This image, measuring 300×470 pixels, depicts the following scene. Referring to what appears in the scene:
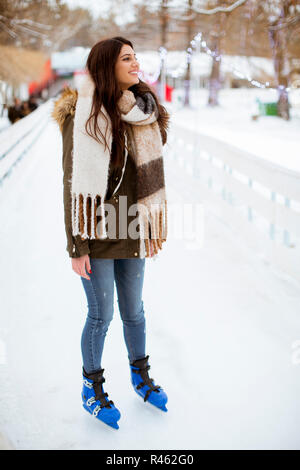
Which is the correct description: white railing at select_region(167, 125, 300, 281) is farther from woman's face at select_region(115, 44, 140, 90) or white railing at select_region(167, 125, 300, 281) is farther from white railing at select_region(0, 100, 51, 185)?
white railing at select_region(0, 100, 51, 185)

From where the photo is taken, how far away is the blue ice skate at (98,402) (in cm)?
211

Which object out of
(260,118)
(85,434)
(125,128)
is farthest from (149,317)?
(260,118)

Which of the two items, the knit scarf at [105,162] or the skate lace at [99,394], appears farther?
the skate lace at [99,394]

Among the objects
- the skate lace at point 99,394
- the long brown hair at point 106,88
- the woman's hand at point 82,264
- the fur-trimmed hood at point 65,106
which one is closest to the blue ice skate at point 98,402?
the skate lace at point 99,394

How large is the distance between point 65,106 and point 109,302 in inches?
33.3

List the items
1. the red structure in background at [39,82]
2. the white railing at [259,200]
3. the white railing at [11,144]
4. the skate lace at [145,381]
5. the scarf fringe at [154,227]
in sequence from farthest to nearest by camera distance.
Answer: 1. the red structure in background at [39,82]
2. the white railing at [11,144]
3. the white railing at [259,200]
4. the skate lace at [145,381]
5. the scarf fringe at [154,227]

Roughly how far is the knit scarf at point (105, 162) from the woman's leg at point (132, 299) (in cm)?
9

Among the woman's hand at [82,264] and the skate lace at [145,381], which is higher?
the woman's hand at [82,264]

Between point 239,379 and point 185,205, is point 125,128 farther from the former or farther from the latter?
point 185,205

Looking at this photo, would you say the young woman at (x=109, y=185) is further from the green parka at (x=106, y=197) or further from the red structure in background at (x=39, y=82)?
the red structure in background at (x=39, y=82)

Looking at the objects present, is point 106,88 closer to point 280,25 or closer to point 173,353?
point 173,353

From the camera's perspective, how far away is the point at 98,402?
7.03 feet

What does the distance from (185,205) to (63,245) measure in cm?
221

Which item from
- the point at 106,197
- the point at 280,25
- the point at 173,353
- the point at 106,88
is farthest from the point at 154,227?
the point at 280,25
